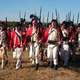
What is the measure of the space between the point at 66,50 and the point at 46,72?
1979mm

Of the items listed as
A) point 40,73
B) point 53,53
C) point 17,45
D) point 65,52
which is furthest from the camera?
point 65,52

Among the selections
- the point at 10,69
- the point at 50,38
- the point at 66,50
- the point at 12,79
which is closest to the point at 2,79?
the point at 12,79

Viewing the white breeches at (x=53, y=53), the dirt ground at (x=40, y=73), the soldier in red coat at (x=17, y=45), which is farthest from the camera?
the soldier in red coat at (x=17, y=45)

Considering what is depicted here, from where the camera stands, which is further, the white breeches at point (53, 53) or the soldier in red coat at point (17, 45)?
the soldier in red coat at point (17, 45)

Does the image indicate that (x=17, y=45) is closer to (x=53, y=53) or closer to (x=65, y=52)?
(x=53, y=53)

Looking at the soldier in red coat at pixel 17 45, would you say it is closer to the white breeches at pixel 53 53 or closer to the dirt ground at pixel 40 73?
the dirt ground at pixel 40 73

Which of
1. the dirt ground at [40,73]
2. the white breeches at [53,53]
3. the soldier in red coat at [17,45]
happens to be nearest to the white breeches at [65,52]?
the dirt ground at [40,73]

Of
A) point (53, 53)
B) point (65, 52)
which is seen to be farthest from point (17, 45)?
point (65, 52)

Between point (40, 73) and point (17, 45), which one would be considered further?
point (17, 45)

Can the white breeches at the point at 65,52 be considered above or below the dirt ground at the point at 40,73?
above

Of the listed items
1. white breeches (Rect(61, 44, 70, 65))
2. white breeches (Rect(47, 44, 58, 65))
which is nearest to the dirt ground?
white breeches (Rect(47, 44, 58, 65))

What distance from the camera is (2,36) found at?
14781mm

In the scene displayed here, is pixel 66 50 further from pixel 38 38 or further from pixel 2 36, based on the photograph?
pixel 2 36

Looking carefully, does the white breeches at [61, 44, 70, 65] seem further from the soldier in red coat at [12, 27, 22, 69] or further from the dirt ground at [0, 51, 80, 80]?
the soldier in red coat at [12, 27, 22, 69]
